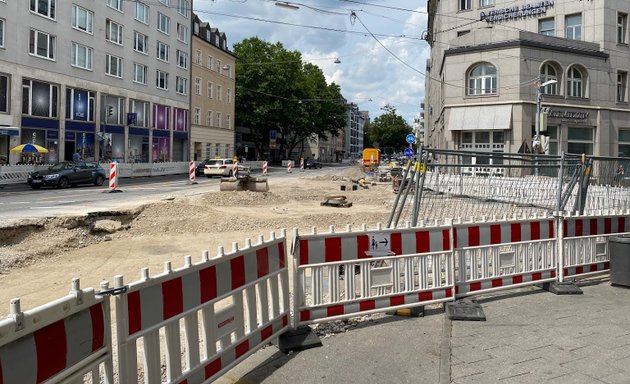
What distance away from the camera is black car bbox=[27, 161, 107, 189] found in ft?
82.9

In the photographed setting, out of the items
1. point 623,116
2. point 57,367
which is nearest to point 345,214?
point 57,367

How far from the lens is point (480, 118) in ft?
116

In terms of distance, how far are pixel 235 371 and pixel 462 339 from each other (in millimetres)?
2241

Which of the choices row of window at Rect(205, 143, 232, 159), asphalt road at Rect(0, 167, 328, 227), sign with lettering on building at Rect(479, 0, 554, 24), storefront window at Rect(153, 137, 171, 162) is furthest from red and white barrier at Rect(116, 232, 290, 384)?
row of window at Rect(205, 143, 232, 159)

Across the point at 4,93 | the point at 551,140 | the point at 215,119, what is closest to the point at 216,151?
the point at 215,119

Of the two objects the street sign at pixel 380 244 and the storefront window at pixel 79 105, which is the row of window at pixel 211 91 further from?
the street sign at pixel 380 244

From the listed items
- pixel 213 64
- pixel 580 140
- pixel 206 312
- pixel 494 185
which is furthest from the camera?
pixel 213 64

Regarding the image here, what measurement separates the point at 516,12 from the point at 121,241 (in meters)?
36.5

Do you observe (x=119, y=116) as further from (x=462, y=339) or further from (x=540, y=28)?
(x=462, y=339)

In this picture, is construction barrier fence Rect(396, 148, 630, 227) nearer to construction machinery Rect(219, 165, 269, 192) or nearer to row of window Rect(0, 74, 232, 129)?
construction machinery Rect(219, 165, 269, 192)

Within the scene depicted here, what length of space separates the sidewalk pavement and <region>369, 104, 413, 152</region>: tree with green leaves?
8470 centimetres

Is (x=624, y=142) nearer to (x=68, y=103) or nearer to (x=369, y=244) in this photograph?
(x=369, y=244)

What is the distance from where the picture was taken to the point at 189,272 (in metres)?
3.69

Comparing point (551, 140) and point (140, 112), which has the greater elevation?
point (140, 112)
